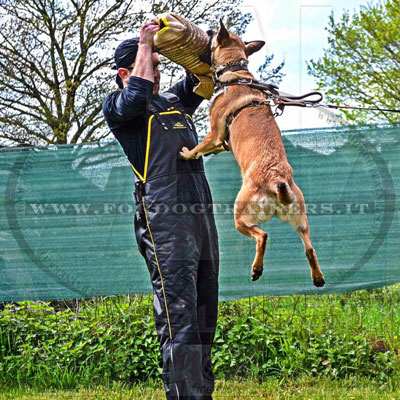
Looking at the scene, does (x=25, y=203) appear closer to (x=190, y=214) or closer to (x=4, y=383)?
(x=4, y=383)

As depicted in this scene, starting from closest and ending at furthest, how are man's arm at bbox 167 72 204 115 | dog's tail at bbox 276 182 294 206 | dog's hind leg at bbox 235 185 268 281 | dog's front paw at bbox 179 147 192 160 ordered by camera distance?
dog's tail at bbox 276 182 294 206 → dog's hind leg at bbox 235 185 268 281 → dog's front paw at bbox 179 147 192 160 → man's arm at bbox 167 72 204 115

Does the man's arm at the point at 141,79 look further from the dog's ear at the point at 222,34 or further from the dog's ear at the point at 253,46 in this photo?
the dog's ear at the point at 253,46

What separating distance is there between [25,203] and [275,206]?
3007mm

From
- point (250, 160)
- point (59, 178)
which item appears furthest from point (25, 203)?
point (250, 160)

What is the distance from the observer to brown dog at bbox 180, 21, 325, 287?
7.39ft

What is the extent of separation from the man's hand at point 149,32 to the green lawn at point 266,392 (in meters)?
2.56

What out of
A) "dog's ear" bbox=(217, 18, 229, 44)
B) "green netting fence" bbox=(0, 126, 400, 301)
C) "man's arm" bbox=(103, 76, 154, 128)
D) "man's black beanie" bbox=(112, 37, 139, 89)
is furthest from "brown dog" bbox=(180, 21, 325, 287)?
"green netting fence" bbox=(0, 126, 400, 301)

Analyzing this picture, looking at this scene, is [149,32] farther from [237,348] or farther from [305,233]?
[237,348]

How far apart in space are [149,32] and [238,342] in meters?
2.73

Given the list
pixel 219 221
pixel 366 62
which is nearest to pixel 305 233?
pixel 219 221

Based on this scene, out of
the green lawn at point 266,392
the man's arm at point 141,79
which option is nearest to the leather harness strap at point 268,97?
the man's arm at point 141,79

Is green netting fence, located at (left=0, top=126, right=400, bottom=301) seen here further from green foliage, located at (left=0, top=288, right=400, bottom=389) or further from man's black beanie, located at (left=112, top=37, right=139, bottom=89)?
man's black beanie, located at (left=112, top=37, right=139, bottom=89)

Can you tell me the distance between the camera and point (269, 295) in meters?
4.41

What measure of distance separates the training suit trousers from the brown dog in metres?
0.27
